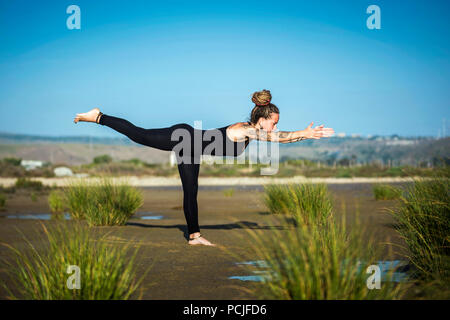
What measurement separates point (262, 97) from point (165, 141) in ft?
5.03

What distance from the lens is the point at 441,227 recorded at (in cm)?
575

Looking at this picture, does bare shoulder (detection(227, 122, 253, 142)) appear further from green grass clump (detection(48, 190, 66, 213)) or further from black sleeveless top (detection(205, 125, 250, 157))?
green grass clump (detection(48, 190, 66, 213))

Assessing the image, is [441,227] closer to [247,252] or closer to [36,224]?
[247,252]

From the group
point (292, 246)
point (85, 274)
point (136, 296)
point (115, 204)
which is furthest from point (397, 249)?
point (115, 204)

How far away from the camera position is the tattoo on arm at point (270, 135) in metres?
6.36

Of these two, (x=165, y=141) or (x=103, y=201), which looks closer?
(x=165, y=141)

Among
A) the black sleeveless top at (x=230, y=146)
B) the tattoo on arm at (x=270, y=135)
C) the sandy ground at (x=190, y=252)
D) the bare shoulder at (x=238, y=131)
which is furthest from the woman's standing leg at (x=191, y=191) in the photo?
the tattoo on arm at (x=270, y=135)

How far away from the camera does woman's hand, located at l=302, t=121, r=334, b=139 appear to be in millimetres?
5956

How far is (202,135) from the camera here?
6.97 m

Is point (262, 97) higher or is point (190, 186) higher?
point (262, 97)

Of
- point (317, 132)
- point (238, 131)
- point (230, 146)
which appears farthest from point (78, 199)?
point (317, 132)

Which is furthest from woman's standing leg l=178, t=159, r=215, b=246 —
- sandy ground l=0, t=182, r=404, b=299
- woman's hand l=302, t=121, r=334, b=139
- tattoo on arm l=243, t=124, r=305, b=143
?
woman's hand l=302, t=121, r=334, b=139

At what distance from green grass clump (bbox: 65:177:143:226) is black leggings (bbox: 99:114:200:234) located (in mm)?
3100

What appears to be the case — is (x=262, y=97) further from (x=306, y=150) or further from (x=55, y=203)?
(x=306, y=150)
